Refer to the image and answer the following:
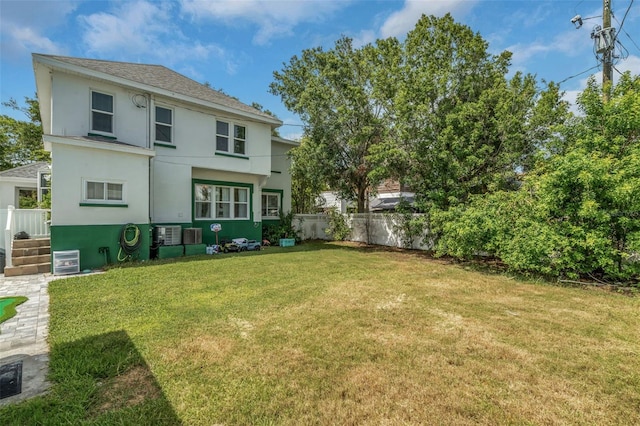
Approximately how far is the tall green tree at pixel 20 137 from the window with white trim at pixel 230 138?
1781cm

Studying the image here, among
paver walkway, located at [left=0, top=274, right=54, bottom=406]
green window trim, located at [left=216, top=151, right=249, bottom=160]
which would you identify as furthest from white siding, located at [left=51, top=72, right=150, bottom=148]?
paver walkway, located at [left=0, top=274, right=54, bottom=406]

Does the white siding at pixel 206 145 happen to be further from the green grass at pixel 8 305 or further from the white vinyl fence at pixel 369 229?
the green grass at pixel 8 305

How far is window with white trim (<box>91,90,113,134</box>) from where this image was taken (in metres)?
9.12

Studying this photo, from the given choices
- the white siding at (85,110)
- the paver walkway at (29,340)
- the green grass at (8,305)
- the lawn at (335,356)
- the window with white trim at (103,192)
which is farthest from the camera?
the white siding at (85,110)

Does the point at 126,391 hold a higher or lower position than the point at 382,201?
lower

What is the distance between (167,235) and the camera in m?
10.1

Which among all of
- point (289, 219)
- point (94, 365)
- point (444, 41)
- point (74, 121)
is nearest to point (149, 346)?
point (94, 365)

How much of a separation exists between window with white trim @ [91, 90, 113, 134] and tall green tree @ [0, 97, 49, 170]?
1726 cm

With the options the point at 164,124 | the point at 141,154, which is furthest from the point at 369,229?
the point at 141,154

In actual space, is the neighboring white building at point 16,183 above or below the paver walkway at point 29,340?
above

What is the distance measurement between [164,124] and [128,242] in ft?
14.8

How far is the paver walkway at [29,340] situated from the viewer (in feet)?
9.07

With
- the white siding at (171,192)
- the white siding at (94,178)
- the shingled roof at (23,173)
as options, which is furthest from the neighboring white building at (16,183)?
the white siding at (94,178)

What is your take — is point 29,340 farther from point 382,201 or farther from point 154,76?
point 382,201
